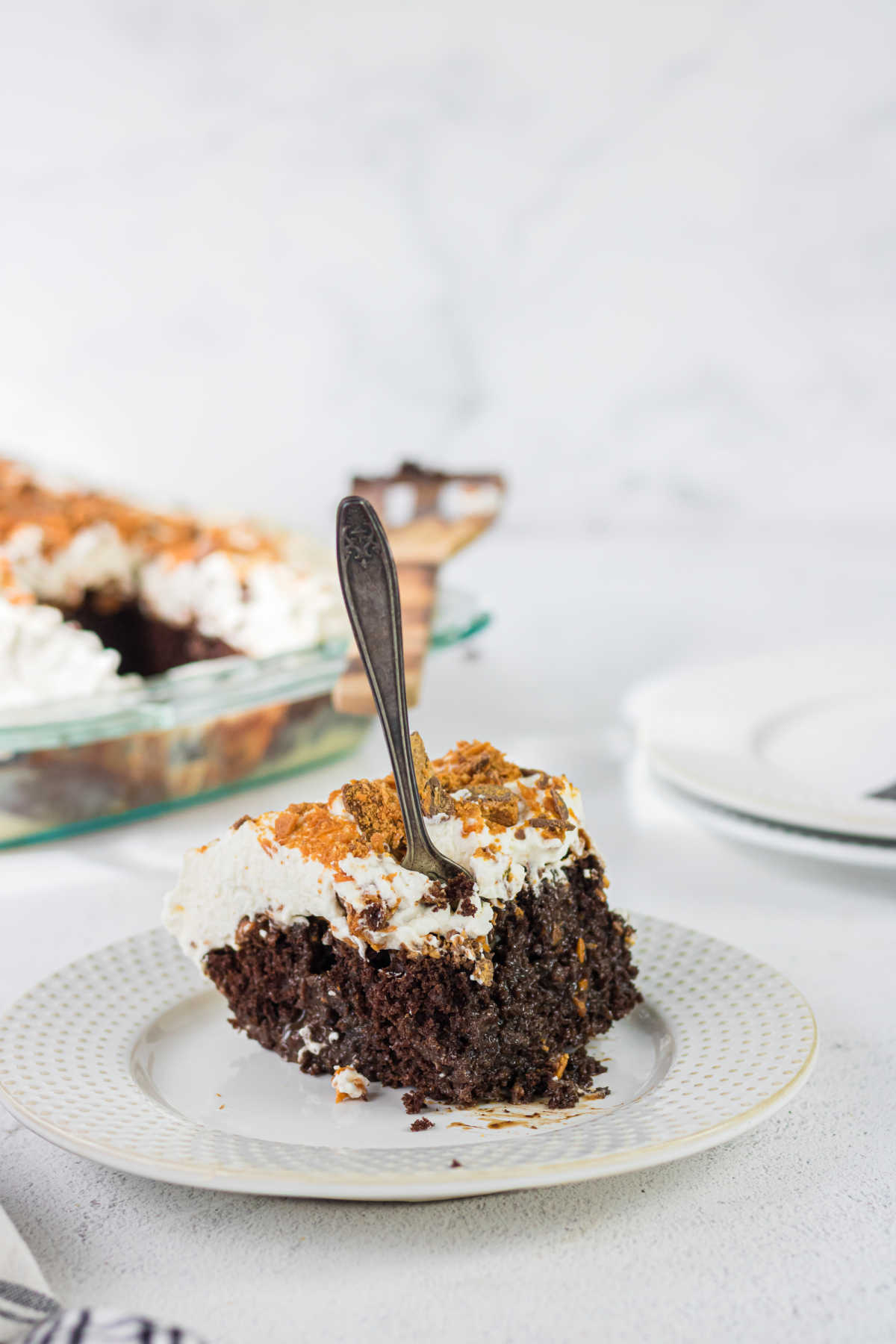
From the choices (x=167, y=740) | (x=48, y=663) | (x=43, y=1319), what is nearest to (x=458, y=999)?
(x=43, y=1319)

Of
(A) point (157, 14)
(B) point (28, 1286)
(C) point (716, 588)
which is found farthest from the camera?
(A) point (157, 14)

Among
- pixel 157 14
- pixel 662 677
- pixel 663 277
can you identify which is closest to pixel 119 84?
pixel 157 14

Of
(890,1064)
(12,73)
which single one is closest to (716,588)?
(890,1064)

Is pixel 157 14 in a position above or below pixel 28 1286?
above

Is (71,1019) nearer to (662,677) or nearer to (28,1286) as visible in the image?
(28,1286)

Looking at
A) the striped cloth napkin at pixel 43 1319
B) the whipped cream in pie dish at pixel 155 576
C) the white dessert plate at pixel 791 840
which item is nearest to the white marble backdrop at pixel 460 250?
the whipped cream in pie dish at pixel 155 576

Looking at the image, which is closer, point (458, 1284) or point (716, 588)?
point (458, 1284)

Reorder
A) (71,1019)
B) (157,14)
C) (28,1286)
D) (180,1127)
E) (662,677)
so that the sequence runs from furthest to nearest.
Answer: (157,14), (662,677), (71,1019), (180,1127), (28,1286)

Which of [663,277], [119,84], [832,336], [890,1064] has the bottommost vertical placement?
[890,1064]
